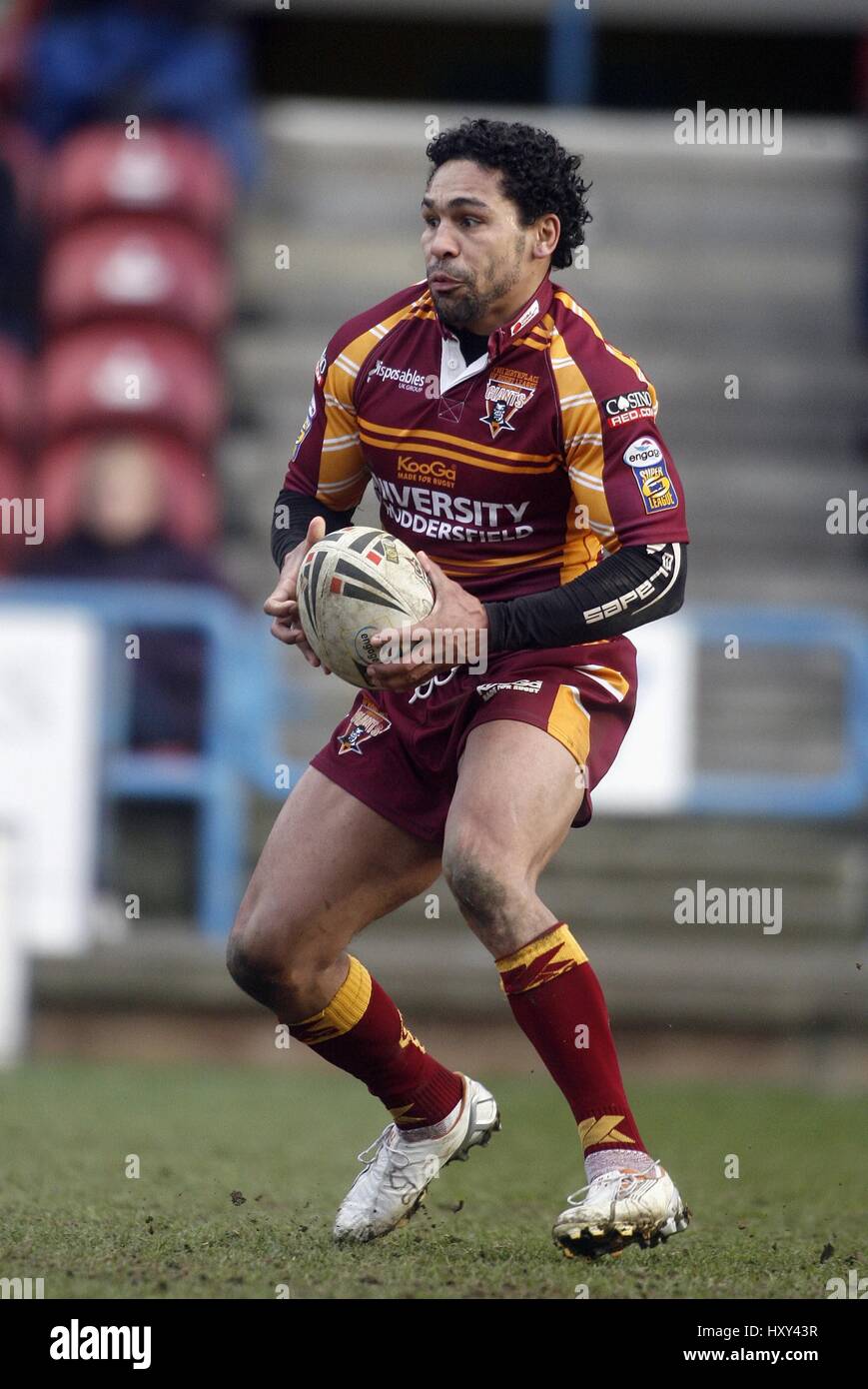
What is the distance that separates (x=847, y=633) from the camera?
937 centimetres

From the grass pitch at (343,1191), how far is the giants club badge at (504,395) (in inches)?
72.3

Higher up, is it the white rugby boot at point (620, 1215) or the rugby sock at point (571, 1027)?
the rugby sock at point (571, 1027)

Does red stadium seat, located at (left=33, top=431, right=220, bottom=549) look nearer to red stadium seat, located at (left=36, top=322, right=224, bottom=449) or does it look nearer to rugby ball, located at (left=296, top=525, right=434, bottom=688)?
red stadium seat, located at (left=36, top=322, right=224, bottom=449)

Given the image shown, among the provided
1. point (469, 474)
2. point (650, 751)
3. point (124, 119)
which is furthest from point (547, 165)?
point (124, 119)

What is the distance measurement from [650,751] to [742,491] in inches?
142

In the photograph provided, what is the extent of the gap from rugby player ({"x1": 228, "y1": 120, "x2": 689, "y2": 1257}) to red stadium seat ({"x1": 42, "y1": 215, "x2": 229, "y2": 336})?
7.96 metres

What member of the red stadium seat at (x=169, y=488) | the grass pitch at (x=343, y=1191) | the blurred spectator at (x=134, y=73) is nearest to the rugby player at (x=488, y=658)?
the grass pitch at (x=343, y=1191)

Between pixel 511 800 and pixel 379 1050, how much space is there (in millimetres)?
808

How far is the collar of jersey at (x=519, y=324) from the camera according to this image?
4.55m

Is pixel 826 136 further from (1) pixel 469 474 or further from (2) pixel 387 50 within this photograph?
(1) pixel 469 474

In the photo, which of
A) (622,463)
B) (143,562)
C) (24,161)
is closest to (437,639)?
(622,463)

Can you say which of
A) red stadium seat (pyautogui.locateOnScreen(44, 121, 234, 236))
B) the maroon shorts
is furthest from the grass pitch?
red stadium seat (pyautogui.locateOnScreen(44, 121, 234, 236))

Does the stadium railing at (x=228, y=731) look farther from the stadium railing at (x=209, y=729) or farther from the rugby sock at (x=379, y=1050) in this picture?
the rugby sock at (x=379, y=1050)
